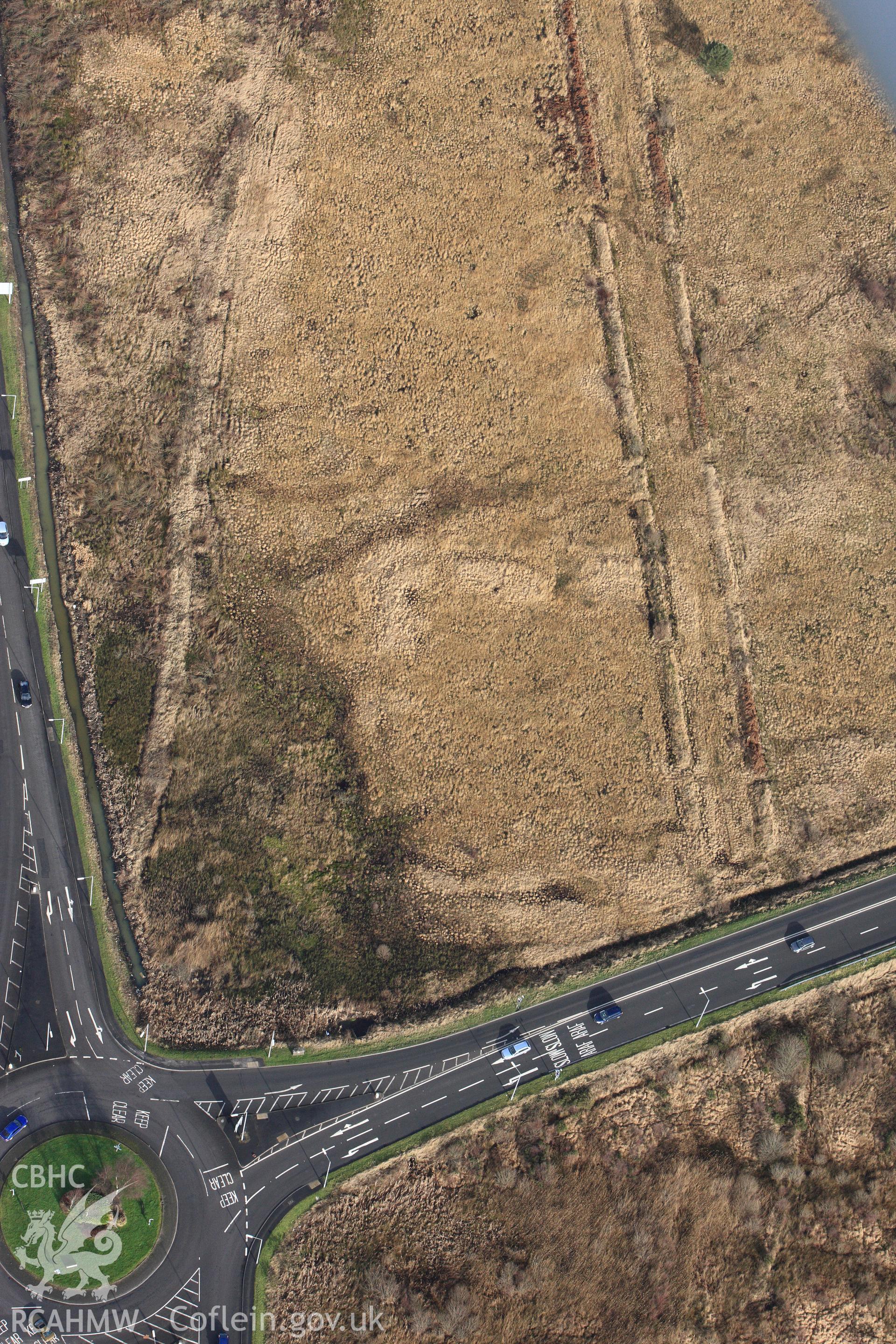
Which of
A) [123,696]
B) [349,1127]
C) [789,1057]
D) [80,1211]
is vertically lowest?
[789,1057]

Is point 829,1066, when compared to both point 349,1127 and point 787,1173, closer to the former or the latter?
point 787,1173

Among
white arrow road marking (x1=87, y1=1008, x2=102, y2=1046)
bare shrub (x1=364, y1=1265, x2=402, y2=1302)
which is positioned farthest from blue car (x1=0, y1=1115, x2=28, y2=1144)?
bare shrub (x1=364, y1=1265, x2=402, y2=1302)


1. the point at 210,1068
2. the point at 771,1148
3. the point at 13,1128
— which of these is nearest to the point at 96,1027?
the point at 13,1128

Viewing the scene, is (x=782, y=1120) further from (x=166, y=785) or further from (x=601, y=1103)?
(x=166, y=785)

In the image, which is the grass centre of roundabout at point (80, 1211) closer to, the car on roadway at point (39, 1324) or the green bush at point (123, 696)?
the car on roadway at point (39, 1324)

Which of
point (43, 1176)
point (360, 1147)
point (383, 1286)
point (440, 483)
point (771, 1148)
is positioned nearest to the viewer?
point (383, 1286)

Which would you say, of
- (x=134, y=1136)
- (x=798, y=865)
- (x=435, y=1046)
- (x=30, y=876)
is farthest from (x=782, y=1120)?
(x=30, y=876)
